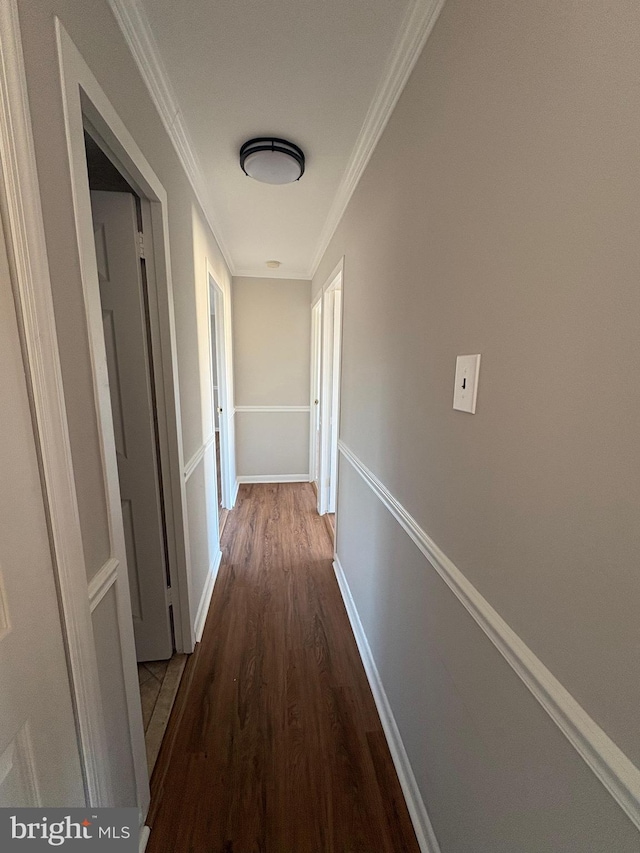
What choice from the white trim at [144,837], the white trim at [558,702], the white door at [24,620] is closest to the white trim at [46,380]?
the white door at [24,620]

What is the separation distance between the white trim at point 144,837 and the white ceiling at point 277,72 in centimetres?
239

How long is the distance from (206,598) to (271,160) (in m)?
2.40

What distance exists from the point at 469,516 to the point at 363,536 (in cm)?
102

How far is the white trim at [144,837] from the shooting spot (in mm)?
1000

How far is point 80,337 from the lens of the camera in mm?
774

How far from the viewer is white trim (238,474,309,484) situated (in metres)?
4.15

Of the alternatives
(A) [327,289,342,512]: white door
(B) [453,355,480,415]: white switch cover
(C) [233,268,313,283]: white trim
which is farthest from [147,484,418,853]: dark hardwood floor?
(C) [233,268,313,283]: white trim

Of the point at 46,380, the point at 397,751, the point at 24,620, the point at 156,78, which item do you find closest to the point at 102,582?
the point at 24,620

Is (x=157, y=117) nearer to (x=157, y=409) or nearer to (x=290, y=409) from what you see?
(x=157, y=409)

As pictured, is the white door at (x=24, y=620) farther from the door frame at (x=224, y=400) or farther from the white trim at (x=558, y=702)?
the door frame at (x=224, y=400)

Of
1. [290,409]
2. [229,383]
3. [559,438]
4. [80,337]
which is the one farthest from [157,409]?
[290,409]

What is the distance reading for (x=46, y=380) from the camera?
635 mm

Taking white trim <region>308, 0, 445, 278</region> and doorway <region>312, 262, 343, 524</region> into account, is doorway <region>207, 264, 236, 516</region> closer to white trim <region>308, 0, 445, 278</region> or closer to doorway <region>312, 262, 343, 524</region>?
doorway <region>312, 262, 343, 524</region>

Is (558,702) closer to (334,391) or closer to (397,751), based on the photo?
(397,751)
